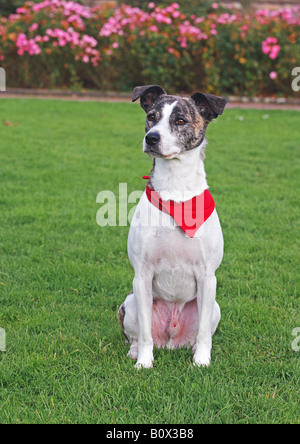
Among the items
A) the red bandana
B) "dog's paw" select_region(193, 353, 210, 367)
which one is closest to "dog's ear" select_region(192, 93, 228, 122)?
the red bandana

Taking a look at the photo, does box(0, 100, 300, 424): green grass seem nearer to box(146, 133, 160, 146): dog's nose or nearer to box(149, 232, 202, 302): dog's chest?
box(149, 232, 202, 302): dog's chest

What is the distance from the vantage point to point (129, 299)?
3.37m

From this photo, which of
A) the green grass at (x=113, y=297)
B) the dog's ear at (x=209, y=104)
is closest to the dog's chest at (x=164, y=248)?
the green grass at (x=113, y=297)

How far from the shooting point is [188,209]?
310 cm

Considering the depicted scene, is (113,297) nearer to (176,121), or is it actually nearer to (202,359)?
(202,359)

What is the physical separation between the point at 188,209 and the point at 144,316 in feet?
2.27

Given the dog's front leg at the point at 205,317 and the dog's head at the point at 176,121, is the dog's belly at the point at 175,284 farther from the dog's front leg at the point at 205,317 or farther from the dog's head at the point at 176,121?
the dog's head at the point at 176,121

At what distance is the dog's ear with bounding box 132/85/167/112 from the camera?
10.7 ft

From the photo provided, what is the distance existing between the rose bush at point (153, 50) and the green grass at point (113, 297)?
174 inches

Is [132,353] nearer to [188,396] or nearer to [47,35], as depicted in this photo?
[188,396]

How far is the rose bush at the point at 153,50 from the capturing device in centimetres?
1209

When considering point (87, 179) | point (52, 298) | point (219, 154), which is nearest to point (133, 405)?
point (52, 298)

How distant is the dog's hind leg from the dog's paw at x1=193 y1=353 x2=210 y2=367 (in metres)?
0.39

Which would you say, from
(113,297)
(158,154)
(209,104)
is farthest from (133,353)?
(209,104)
